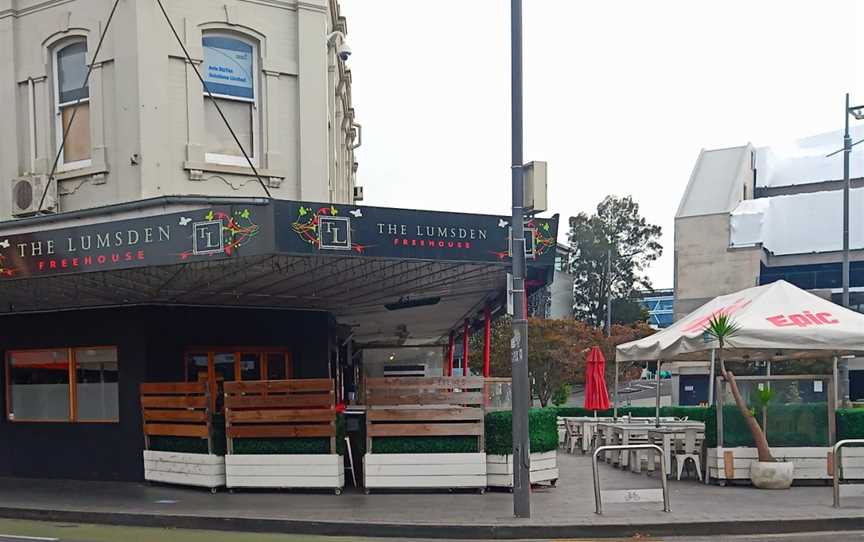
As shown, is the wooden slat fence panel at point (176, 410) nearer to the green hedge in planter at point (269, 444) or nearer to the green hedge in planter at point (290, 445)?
the green hedge in planter at point (269, 444)

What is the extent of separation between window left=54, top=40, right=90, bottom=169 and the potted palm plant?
10.3 meters

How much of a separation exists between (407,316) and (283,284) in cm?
686

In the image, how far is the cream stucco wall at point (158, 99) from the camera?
49.2 feet

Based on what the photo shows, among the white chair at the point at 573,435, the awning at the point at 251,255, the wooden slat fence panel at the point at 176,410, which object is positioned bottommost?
the white chair at the point at 573,435

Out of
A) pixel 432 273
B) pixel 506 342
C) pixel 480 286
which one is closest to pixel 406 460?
pixel 432 273

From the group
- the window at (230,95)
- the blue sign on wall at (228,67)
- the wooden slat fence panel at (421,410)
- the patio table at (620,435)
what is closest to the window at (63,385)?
the window at (230,95)

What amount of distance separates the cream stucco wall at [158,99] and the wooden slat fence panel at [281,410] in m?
3.62

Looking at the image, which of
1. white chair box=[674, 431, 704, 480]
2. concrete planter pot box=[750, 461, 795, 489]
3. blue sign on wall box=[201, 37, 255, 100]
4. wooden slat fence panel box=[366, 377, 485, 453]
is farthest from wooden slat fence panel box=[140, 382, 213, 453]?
concrete planter pot box=[750, 461, 795, 489]

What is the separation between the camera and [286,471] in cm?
1321

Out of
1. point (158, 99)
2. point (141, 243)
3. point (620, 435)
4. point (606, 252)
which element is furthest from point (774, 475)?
point (606, 252)

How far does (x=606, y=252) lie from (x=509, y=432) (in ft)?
203

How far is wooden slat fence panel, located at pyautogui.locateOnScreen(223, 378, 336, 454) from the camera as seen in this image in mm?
13148

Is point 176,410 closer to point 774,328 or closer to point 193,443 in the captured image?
point 193,443

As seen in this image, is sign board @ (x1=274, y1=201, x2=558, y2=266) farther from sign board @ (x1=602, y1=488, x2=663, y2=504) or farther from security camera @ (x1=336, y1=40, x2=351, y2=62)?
security camera @ (x1=336, y1=40, x2=351, y2=62)
